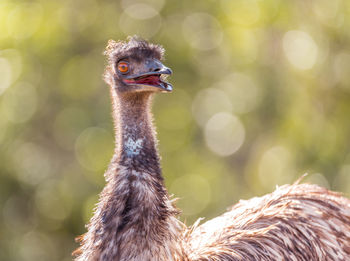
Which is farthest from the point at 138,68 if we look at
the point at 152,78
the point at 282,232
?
the point at 282,232

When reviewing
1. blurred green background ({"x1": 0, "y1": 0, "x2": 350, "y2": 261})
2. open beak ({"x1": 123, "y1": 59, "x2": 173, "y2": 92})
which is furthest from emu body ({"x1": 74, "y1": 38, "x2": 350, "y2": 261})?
blurred green background ({"x1": 0, "y1": 0, "x2": 350, "y2": 261})

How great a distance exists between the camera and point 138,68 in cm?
520

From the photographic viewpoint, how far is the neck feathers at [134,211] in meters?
4.69

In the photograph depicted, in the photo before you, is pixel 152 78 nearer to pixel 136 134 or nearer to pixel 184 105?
pixel 136 134

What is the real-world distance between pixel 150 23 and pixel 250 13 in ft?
6.50

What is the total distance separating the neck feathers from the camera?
15.4ft

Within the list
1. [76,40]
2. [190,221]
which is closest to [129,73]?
[190,221]

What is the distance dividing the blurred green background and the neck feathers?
8820 millimetres

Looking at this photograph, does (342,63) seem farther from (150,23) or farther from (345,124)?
(150,23)

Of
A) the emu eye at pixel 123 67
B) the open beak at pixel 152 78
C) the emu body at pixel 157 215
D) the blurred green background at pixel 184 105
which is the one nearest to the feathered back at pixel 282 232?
the emu body at pixel 157 215

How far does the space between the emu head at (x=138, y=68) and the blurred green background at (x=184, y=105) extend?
8.55 metres

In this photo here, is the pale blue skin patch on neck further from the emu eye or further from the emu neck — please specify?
the emu eye

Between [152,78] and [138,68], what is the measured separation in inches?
4.4

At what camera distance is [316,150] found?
15398 millimetres
